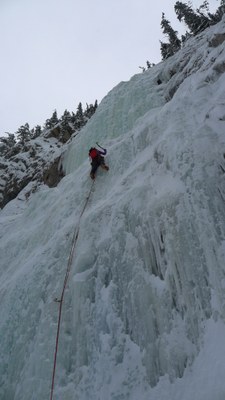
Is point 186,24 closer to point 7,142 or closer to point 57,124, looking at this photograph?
point 57,124

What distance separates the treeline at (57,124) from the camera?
3528cm

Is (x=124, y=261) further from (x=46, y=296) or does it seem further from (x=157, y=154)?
(x=157, y=154)

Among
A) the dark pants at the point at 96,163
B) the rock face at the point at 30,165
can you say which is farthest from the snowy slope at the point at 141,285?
the rock face at the point at 30,165

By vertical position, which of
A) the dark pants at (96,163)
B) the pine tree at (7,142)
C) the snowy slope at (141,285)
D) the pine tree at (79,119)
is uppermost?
the pine tree at (7,142)

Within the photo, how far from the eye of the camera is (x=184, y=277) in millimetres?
5254

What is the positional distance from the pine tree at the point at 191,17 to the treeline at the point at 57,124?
12627 millimetres

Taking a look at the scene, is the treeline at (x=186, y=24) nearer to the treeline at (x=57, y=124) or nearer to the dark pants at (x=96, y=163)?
the treeline at (x=57, y=124)

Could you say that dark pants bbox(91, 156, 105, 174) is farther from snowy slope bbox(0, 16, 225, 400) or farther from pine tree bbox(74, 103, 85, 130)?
pine tree bbox(74, 103, 85, 130)

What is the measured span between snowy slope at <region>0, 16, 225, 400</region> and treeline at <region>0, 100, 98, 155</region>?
26827 mm

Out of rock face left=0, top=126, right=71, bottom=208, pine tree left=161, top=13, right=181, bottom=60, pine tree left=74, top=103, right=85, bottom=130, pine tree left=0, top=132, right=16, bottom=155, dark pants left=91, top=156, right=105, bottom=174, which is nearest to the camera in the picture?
dark pants left=91, top=156, right=105, bottom=174

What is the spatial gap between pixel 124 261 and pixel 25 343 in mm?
2515

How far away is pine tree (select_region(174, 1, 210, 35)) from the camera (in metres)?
28.4

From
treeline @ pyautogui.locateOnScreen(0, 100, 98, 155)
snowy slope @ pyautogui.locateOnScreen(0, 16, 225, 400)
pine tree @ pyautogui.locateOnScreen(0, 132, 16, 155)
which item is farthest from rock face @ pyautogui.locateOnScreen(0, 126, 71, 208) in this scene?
snowy slope @ pyautogui.locateOnScreen(0, 16, 225, 400)

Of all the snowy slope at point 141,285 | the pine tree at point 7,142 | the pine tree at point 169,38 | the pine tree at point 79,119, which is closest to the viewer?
the snowy slope at point 141,285
